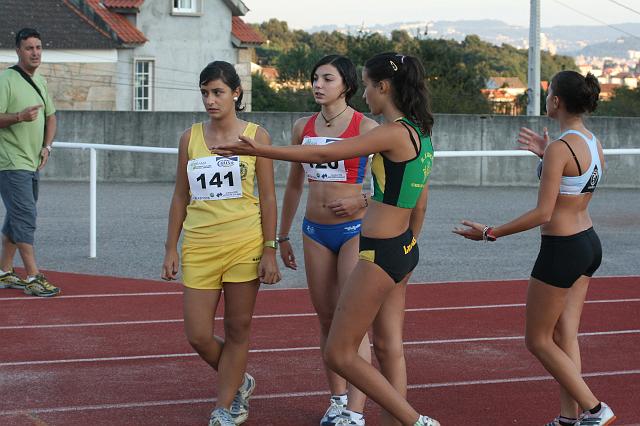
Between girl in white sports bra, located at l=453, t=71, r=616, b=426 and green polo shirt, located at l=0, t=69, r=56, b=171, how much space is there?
5017 millimetres

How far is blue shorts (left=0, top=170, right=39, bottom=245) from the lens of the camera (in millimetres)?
9477

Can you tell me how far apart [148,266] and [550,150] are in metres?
6.77

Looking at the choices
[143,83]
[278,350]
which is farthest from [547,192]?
[143,83]

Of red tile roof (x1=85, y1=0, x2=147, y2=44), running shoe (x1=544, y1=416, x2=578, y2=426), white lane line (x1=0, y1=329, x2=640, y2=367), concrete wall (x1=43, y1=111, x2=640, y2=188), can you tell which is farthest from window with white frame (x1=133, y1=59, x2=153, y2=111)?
running shoe (x1=544, y1=416, x2=578, y2=426)

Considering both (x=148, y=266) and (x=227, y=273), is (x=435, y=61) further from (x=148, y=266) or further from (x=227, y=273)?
(x=227, y=273)

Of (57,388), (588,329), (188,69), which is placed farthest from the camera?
(188,69)

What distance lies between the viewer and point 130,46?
43.2m

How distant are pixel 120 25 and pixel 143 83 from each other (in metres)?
2.43

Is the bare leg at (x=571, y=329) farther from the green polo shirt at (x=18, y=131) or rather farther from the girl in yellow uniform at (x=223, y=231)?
the green polo shirt at (x=18, y=131)

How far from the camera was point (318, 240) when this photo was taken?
6117mm

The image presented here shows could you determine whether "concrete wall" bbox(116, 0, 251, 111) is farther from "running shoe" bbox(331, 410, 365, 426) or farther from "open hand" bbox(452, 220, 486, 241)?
"open hand" bbox(452, 220, 486, 241)

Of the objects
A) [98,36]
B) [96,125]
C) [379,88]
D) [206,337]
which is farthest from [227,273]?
[98,36]

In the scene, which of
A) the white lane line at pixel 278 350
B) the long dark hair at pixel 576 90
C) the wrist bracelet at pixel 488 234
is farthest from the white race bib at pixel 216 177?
the white lane line at pixel 278 350

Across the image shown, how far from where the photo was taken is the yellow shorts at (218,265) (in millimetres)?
5785
